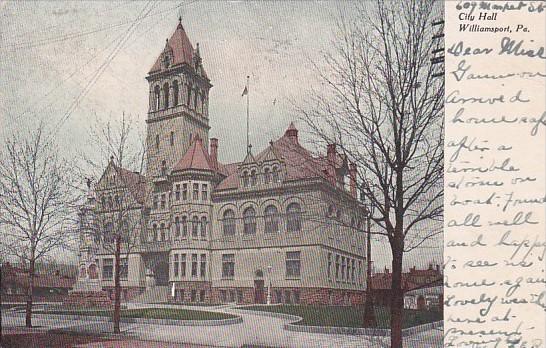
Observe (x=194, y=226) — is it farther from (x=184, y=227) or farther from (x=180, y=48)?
(x=180, y=48)

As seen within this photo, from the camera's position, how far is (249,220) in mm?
1702

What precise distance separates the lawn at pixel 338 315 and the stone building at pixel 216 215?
0.03 meters

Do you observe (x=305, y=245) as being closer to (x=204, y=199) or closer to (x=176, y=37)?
(x=204, y=199)

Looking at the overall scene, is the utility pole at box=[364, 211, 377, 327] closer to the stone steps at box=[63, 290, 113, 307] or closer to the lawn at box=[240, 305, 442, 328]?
the lawn at box=[240, 305, 442, 328]

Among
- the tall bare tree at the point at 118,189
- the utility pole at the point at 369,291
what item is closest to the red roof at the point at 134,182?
the tall bare tree at the point at 118,189

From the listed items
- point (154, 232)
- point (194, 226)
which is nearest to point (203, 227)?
point (194, 226)

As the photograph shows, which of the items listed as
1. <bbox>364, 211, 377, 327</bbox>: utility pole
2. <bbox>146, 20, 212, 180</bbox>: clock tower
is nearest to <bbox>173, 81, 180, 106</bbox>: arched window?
<bbox>146, 20, 212, 180</bbox>: clock tower

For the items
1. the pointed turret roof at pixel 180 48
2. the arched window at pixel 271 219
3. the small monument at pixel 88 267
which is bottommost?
the small monument at pixel 88 267

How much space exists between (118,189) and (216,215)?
371 mm

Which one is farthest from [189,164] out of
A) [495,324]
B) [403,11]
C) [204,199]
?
[495,324]

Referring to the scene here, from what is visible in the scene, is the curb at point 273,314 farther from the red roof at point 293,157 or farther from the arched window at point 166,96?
the arched window at point 166,96

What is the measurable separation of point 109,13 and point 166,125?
41 cm

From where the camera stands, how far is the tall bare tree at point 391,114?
4.78 feet

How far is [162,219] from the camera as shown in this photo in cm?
175
